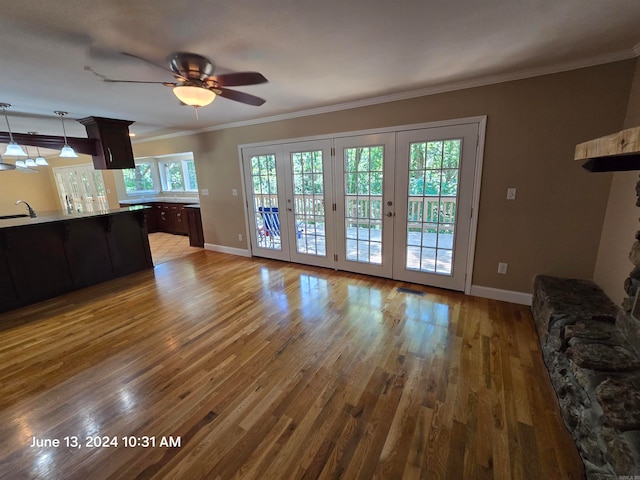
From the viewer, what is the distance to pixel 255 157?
14.4 ft

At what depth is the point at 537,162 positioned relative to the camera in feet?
8.35

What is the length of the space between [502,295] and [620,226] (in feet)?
3.80

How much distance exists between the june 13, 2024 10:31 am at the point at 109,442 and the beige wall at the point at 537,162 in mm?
3148

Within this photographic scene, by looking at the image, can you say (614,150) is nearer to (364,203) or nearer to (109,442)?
(364,203)

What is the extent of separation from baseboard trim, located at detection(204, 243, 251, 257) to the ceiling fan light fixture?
326 centimetres

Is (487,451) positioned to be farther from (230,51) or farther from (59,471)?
(230,51)

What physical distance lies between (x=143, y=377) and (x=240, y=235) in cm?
320

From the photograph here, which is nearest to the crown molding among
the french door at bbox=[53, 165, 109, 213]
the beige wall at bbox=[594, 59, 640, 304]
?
the beige wall at bbox=[594, 59, 640, 304]

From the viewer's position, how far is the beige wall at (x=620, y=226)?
1.98 meters

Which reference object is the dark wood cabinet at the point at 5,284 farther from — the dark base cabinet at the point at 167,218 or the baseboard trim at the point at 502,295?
the baseboard trim at the point at 502,295

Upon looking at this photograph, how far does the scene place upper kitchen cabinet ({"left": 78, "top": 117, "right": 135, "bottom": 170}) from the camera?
3879 mm

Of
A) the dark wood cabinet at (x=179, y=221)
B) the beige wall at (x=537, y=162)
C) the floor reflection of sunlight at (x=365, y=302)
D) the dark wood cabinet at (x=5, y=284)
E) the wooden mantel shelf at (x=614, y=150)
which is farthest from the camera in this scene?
the dark wood cabinet at (x=179, y=221)

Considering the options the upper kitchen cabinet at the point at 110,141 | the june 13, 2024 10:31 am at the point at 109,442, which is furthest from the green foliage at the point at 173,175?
the june 13, 2024 10:31 am at the point at 109,442

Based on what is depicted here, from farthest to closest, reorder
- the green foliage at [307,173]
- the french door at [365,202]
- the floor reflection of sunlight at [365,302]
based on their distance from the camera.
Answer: the green foliage at [307,173]
the french door at [365,202]
the floor reflection of sunlight at [365,302]
